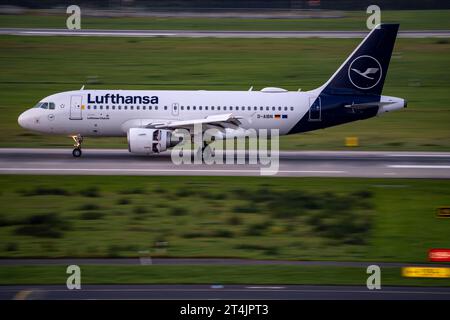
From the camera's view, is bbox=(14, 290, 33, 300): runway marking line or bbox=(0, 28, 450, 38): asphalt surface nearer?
bbox=(14, 290, 33, 300): runway marking line

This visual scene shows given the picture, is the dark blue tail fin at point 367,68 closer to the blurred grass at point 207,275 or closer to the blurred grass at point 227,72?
the blurred grass at point 227,72

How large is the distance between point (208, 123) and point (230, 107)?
204 centimetres

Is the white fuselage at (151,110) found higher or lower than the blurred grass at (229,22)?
lower

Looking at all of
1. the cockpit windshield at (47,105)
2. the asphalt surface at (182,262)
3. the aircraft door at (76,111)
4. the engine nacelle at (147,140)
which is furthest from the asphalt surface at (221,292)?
the cockpit windshield at (47,105)

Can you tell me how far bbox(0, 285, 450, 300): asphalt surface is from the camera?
2088 cm

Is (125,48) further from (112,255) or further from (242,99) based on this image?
(112,255)

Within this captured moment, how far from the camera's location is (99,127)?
144 feet

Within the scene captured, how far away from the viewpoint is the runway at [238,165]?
39812 millimetres

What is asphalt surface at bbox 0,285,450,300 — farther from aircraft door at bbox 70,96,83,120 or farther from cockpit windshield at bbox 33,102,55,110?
cockpit windshield at bbox 33,102,55,110

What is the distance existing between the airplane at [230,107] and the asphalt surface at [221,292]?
21.4 meters

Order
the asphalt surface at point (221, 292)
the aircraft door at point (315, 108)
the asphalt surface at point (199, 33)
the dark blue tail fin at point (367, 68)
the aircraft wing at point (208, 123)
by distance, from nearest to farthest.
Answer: the asphalt surface at point (221, 292), the aircraft wing at point (208, 123), the aircraft door at point (315, 108), the dark blue tail fin at point (367, 68), the asphalt surface at point (199, 33)

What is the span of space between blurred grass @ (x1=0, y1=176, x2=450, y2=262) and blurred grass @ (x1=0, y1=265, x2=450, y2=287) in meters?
1.70

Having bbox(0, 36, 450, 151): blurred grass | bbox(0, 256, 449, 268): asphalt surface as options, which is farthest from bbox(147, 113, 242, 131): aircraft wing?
bbox(0, 256, 449, 268): asphalt surface

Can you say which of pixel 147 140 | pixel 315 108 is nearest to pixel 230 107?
pixel 315 108
